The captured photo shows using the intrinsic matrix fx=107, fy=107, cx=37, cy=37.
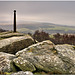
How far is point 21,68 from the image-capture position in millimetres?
13734

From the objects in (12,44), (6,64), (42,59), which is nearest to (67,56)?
(42,59)

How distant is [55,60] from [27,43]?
7434 millimetres

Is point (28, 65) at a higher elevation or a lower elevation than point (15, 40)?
lower

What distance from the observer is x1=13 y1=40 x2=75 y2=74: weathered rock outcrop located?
46.9ft

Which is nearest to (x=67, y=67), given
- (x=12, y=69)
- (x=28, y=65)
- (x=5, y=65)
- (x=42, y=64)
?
(x=42, y=64)

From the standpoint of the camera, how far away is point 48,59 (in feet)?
48.8

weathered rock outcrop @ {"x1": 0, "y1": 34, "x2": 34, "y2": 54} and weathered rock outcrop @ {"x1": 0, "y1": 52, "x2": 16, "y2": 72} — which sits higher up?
weathered rock outcrop @ {"x1": 0, "y1": 34, "x2": 34, "y2": 54}

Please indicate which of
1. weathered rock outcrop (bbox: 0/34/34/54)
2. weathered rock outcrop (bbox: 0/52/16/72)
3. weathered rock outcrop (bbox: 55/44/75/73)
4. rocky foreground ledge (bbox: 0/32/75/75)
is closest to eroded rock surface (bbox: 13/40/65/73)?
rocky foreground ledge (bbox: 0/32/75/75)

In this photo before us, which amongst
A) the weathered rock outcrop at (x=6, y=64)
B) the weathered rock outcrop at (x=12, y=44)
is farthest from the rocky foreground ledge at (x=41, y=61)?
the weathered rock outcrop at (x=12, y=44)

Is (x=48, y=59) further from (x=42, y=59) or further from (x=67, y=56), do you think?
(x=67, y=56)

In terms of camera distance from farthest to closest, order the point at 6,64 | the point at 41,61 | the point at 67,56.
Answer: the point at 67,56 < the point at 41,61 < the point at 6,64

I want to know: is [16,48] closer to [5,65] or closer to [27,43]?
[27,43]

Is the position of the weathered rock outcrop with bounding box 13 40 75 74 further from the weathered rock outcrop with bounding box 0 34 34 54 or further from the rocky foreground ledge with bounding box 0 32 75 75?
the weathered rock outcrop with bounding box 0 34 34 54

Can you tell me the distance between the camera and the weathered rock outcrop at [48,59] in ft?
46.9
